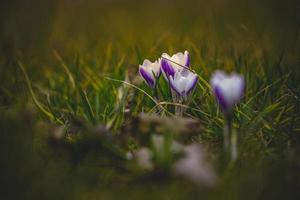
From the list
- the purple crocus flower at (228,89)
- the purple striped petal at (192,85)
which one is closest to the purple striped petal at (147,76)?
the purple striped petal at (192,85)

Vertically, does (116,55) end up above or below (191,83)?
above

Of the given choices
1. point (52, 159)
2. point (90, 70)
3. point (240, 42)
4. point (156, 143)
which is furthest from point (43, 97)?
point (240, 42)

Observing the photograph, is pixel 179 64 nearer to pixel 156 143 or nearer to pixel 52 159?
pixel 156 143

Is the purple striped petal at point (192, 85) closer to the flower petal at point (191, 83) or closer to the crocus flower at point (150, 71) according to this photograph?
the flower petal at point (191, 83)

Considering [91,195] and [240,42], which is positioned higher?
[240,42]

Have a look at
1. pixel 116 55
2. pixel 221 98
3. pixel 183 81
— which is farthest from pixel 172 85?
pixel 116 55

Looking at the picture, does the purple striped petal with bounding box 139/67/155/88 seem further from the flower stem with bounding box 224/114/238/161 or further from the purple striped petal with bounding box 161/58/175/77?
the flower stem with bounding box 224/114/238/161

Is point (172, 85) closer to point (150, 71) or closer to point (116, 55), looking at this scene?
point (150, 71)
